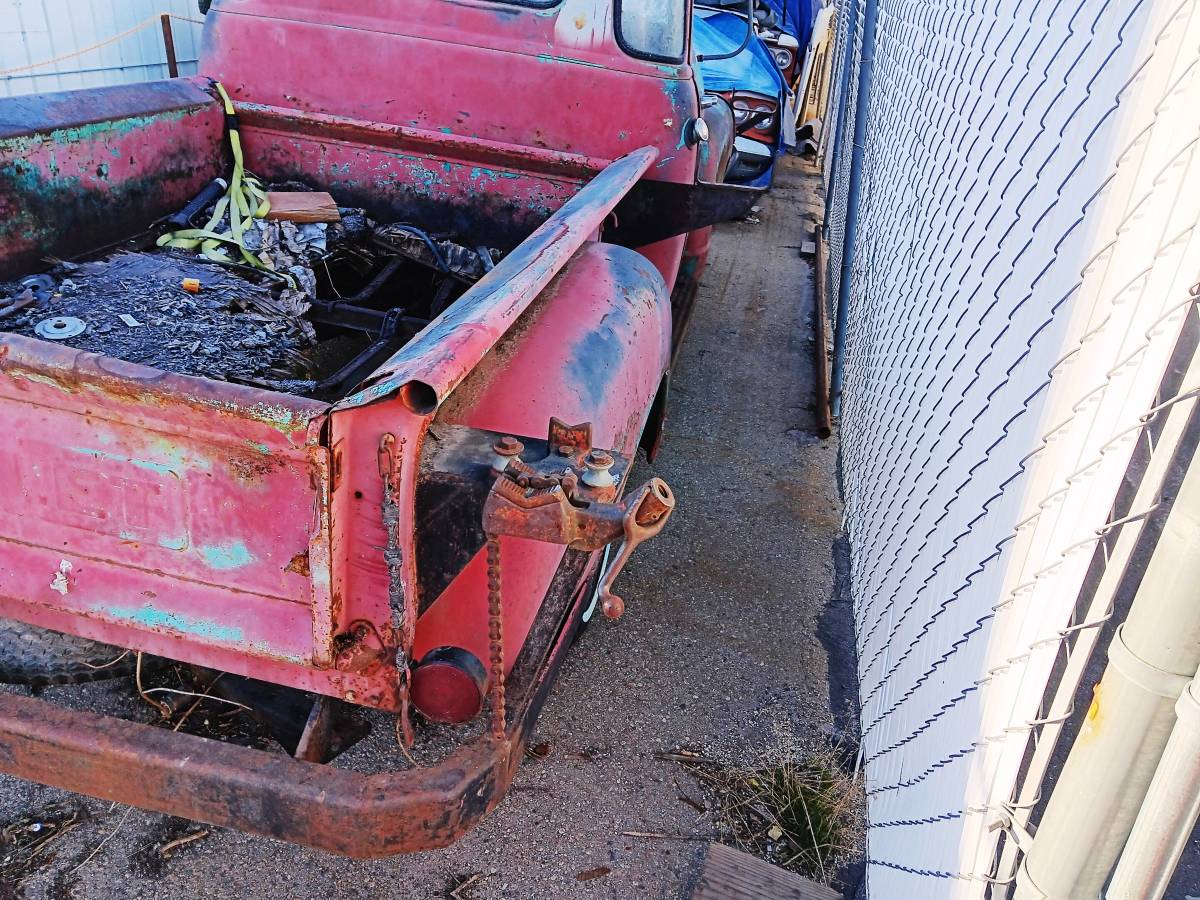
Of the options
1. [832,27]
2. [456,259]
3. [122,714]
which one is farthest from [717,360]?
[832,27]

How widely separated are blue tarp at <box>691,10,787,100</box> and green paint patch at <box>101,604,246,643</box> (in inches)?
284

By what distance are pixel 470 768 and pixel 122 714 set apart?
5.00 feet

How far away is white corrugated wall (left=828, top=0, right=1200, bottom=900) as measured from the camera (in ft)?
3.98

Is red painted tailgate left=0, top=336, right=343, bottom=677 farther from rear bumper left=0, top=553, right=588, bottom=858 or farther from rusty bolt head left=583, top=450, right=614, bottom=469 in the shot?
rusty bolt head left=583, top=450, right=614, bottom=469

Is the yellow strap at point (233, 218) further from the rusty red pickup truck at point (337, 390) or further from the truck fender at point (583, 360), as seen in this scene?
the truck fender at point (583, 360)

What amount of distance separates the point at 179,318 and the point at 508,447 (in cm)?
154

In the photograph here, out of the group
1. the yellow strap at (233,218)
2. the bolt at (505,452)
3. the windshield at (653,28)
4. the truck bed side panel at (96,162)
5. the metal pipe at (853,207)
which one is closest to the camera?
the bolt at (505,452)

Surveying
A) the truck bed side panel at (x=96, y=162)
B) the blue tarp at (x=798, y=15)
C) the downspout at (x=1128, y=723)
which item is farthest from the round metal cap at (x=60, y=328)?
the blue tarp at (x=798, y=15)

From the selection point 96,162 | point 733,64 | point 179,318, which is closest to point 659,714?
point 179,318

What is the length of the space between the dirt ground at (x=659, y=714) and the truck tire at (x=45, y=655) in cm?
44

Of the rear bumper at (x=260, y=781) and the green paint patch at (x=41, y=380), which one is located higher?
the green paint patch at (x=41, y=380)

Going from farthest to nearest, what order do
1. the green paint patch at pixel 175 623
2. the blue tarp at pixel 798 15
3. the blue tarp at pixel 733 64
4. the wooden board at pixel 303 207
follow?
the blue tarp at pixel 798 15, the blue tarp at pixel 733 64, the wooden board at pixel 303 207, the green paint patch at pixel 175 623

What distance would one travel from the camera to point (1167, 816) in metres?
1.00

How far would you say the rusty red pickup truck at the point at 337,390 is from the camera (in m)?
1.55
